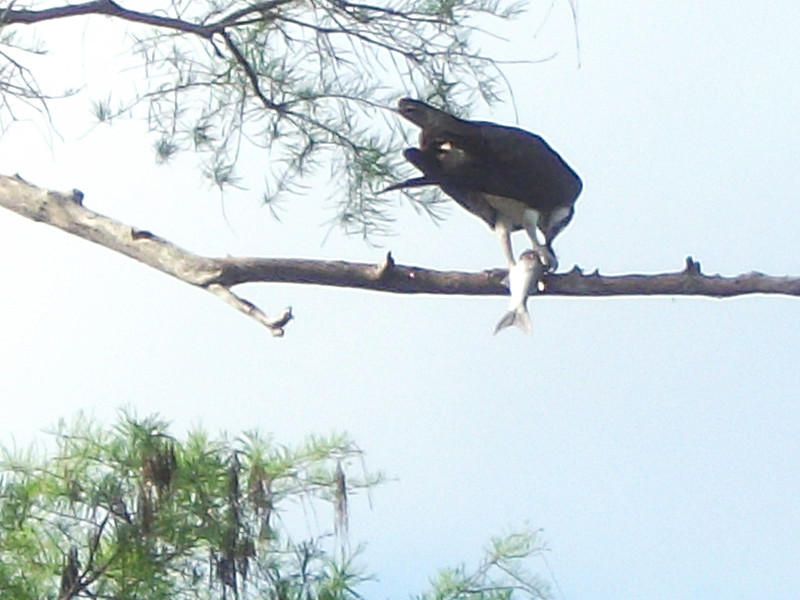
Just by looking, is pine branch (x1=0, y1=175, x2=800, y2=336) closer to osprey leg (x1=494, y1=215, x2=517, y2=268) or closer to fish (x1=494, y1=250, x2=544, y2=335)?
fish (x1=494, y1=250, x2=544, y2=335)

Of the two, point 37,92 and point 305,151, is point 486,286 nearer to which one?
point 305,151

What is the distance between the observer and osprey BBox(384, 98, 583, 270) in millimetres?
1504

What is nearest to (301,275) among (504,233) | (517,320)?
(517,320)

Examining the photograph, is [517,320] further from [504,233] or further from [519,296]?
[504,233]

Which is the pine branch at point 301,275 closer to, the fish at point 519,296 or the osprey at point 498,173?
the fish at point 519,296

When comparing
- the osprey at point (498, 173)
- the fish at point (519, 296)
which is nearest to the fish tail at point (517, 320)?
the fish at point (519, 296)

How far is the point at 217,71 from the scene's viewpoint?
6.01 ft

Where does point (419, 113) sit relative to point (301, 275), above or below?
above

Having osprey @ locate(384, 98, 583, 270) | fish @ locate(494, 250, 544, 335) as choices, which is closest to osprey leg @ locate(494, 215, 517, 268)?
osprey @ locate(384, 98, 583, 270)

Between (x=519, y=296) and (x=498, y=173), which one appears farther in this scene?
(x=498, y=173)

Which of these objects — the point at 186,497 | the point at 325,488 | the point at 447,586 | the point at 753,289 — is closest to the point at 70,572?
the point at 186,497

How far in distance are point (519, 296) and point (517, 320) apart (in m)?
0.03

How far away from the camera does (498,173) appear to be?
61.7 inches

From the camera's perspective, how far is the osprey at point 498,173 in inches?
59.2
